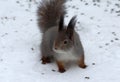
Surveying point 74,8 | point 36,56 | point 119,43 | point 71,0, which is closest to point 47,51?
point 36,56

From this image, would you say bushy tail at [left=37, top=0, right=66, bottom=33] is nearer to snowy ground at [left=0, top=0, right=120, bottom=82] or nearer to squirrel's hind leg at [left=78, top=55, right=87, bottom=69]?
snowy ground at [left=0, top=0, right=120, bottom=82]

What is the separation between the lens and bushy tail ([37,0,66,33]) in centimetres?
624

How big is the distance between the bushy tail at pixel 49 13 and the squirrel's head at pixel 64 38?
37.7 inches

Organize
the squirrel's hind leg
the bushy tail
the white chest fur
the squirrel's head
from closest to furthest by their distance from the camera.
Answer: the squirrel's head, the white chest fur, the squirrel's hind leg, the bushy tail

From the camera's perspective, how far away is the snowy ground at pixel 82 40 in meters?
5.43

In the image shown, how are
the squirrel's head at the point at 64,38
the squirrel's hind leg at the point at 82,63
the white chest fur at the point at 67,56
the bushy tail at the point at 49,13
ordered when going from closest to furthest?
the squirrel's head at the point at 64,38, the white chest fur at the point at 67,56, the squirrel's hind leg at the point at 82,63, the bushy tail at the point at 49,13

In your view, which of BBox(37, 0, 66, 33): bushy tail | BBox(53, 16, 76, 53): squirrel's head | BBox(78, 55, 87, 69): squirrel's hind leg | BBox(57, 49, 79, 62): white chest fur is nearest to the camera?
BBox(53, 16, 76, 53): squirrel's head

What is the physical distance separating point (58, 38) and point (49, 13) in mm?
1071

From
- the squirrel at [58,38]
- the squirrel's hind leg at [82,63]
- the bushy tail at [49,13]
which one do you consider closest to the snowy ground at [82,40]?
the squirrel's hind leg at [82,63]

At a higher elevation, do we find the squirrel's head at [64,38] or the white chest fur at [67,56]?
the squirrel's head at [64,38]

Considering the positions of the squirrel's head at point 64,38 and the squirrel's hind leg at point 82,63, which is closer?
the squirrel's head at point 64,38

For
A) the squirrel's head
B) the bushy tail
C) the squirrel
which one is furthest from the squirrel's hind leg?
the bushy tail

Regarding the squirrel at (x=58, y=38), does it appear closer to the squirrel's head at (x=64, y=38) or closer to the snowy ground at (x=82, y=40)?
the squirrel's head at (x=64, y=38)

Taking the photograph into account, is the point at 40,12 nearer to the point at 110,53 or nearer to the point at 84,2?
the point at 110,53
